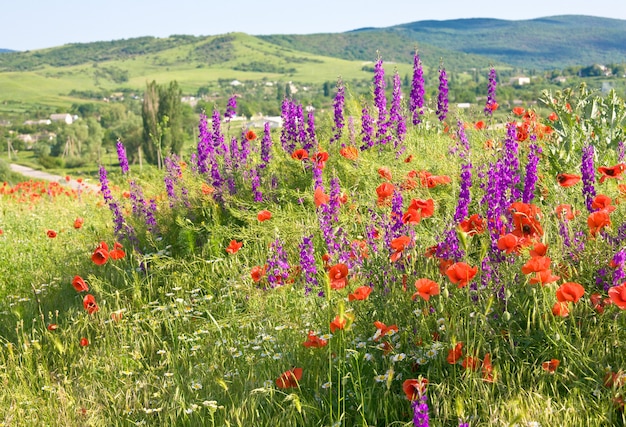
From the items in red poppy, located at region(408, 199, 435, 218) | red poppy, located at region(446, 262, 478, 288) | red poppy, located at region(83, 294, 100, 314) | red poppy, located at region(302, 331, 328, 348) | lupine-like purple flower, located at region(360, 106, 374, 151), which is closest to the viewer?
red poppy, located at region(446, 262, 478, 288)

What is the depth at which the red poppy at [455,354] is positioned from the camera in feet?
8.15

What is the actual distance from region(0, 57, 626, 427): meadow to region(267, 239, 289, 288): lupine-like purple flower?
2 centimetres

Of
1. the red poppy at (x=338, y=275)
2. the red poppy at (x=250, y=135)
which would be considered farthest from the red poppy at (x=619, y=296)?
the red poppy at (x=250, y=135)

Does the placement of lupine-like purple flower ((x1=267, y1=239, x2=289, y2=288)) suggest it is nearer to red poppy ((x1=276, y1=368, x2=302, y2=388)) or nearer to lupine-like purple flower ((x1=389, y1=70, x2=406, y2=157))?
red poppy ((x1=276, y1=368, x2=302, y2=388))

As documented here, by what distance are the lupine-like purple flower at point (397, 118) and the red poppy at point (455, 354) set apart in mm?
2907

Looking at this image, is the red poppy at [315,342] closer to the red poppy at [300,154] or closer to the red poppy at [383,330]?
the red poppy at [383,330]

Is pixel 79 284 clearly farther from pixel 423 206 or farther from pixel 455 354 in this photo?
pixel 455 354

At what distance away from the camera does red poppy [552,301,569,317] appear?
8.11 feet

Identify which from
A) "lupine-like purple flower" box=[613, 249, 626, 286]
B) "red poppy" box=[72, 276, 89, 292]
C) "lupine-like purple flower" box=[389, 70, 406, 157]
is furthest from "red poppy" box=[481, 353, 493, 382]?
"lupine-like purple flower" box=[389, 70, 406, 157]

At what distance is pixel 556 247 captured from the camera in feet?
10.2

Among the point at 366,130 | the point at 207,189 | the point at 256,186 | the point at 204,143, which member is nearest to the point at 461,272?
the point at 256,186

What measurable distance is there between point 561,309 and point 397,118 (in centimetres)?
345

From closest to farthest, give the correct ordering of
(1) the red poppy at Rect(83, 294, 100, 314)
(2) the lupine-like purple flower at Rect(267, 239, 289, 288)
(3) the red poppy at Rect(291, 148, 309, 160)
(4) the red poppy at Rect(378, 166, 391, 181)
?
1. (2) the lupine-like purple flower at Rect(267, 239, 289, 288)
2. (1) the red poppy at Rect(83, 294, 100, 314)
3. (4) the red poppy at Rect(378, 166, 391, 181)
4. (3) the red poppy at Rect(291, 148, 309, 160)

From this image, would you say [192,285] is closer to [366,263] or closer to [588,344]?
[366,263]
